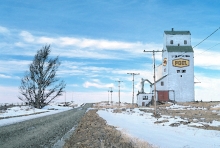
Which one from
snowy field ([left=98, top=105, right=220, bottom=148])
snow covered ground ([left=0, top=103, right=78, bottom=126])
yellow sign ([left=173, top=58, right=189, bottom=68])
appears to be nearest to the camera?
snowy field ([left=98, top=105, right=220, bottom=148])

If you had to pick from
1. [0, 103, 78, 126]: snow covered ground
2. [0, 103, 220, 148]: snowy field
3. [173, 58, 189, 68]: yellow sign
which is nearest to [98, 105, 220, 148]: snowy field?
[0, 103, 220, 148]: snowy field

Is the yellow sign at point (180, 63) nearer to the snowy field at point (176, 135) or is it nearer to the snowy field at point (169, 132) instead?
the snowy field at point (169, 132)

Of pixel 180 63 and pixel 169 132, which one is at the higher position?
pixel 180 63

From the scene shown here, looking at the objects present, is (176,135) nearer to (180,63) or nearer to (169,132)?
(169,132)

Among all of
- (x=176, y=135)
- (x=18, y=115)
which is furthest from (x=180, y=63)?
(x=176, y=135)

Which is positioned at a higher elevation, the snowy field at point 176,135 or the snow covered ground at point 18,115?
the snowy field at point 176,135

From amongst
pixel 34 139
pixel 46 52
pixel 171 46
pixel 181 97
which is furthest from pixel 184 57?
pixel 34 139

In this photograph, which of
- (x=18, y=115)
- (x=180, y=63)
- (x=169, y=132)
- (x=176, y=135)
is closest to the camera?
(x=176, y=135)

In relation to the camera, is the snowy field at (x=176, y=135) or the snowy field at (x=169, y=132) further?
the snowy field at (x=169, y=132)

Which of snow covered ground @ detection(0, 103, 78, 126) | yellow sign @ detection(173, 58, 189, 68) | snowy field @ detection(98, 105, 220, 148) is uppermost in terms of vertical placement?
yellow sign @ detection(173, 58, 189, 68)

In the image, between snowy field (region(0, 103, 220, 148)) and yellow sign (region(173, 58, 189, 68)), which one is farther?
yellow sign (region(173, 58, 189, 68))

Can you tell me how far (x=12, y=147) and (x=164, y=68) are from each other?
62.4 metres

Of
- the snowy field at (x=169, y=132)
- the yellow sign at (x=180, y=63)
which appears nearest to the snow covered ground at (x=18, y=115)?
the snowy field at (x=169, y=132)

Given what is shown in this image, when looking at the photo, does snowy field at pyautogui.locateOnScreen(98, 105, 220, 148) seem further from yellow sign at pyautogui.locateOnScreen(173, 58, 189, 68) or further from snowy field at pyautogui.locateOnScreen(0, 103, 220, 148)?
yellow sign at pyautogui.locateOnScreen(173, 58, 189, 68)
